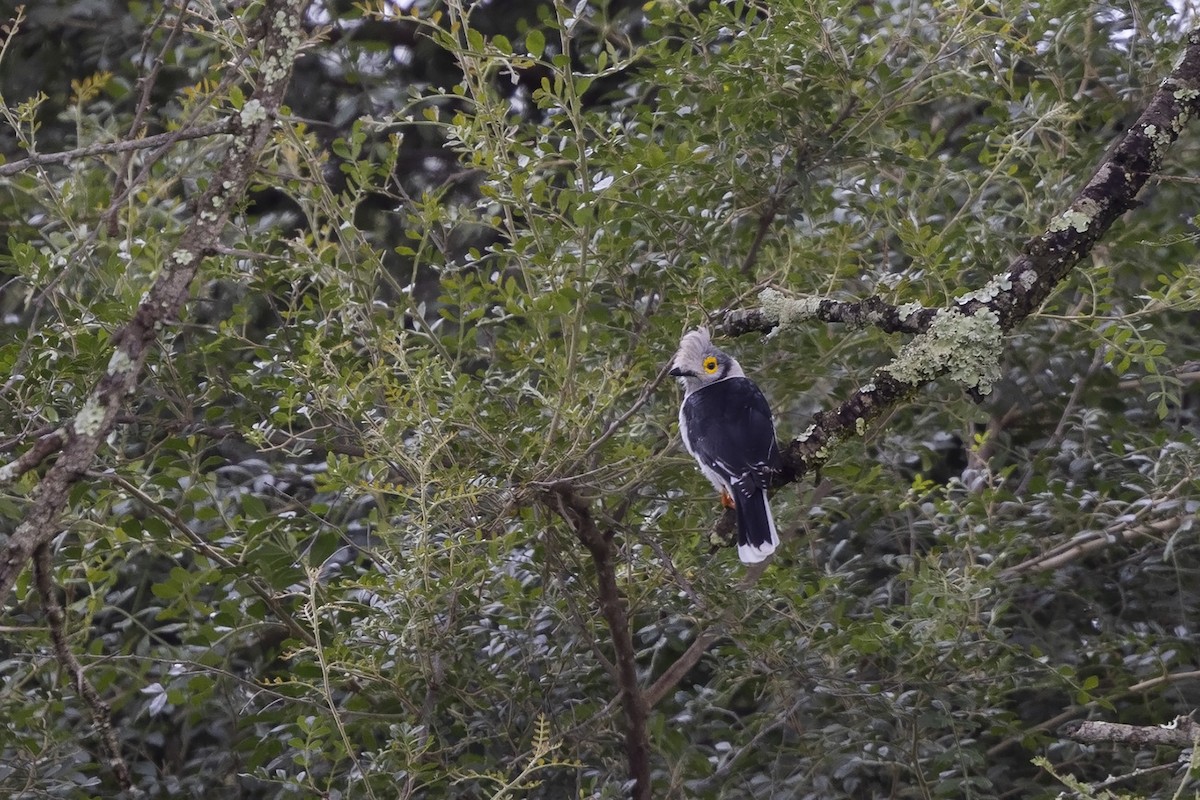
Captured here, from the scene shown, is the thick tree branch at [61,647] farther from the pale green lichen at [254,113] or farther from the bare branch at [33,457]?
the pale green lichen at [254,113]

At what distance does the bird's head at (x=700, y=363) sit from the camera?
279 centimetres

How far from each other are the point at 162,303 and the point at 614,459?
1.04 metres

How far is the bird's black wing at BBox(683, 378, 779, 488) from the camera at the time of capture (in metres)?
2.84

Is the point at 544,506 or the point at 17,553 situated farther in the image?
the point at 544,506

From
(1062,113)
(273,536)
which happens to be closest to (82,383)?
(273,536)

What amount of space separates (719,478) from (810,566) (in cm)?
64

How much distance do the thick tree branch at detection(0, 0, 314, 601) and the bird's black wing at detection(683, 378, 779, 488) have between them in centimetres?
112

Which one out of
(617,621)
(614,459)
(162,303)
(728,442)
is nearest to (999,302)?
(728,442)

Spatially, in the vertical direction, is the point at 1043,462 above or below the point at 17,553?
below

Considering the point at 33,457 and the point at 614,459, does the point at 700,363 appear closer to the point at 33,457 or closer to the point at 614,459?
the point at 614,459

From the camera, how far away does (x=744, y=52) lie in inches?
113

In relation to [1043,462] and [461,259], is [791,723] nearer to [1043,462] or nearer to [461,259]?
[1043,462]

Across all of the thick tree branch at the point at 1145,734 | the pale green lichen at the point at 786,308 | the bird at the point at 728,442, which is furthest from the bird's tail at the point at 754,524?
the thick tree branch at the point at 1145,734

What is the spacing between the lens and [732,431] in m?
2.97
